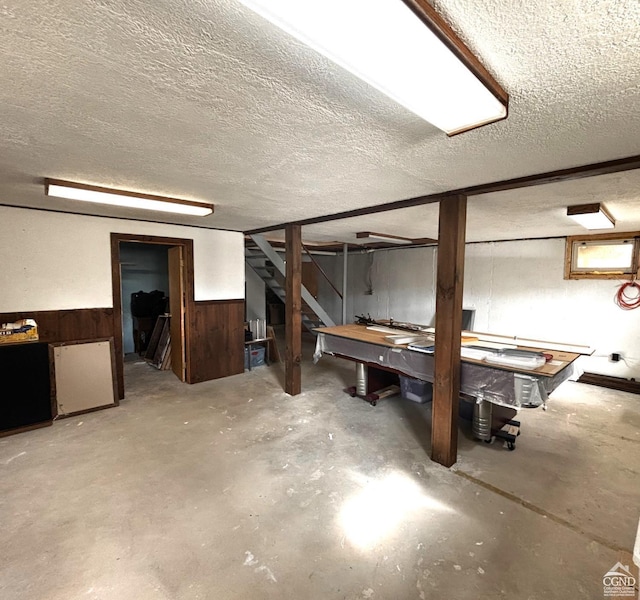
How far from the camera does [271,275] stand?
22.1 feet

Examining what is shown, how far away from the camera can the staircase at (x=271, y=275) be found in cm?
518

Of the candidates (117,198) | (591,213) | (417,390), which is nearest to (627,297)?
(591,213)

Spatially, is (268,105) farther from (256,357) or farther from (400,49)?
(256,357)

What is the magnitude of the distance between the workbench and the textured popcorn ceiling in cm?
136

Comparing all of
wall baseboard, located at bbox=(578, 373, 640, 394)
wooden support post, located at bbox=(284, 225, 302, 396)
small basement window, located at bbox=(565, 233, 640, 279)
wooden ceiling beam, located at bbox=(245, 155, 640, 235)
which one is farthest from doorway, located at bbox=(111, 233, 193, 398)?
wall baseboard, located at bbox=(578, 373, 640, 394)

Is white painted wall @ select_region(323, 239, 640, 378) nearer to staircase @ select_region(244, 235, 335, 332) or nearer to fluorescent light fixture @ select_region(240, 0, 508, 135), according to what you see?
A: staircase @ select_region(244, 235, 335, 332)

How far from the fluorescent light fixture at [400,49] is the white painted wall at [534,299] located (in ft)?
15.2

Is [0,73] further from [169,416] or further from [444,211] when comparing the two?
[169,416]

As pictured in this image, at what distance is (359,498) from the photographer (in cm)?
214

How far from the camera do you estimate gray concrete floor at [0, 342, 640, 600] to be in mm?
1567

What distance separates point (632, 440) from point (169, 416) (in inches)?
177

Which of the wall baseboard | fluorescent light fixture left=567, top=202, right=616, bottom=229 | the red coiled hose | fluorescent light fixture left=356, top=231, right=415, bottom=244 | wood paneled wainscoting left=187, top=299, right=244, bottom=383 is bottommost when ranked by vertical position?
the wall baseboard

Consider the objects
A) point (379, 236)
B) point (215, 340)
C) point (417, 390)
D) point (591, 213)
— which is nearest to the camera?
point (591, 213)

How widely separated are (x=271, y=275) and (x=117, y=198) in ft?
13.8
